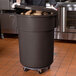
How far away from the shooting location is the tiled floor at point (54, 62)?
2.81m

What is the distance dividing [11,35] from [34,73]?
264 cm

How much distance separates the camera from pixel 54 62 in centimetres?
323

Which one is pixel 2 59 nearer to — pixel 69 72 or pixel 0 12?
pixel 69 72

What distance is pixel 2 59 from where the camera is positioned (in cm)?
341

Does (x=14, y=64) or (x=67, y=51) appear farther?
(x=67, y=51)

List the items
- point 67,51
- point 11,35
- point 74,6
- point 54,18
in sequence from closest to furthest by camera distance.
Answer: point 54,18 → point 67,51 → point 74,6 → point 11,35

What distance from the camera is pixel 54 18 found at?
8.72 ft

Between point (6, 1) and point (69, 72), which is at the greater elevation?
point (6, 1)

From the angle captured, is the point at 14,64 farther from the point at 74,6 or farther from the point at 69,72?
the point at 74,6

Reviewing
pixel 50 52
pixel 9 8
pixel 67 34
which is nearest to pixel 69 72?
pixel 50 52

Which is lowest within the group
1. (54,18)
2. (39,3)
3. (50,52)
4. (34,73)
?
(34,73)

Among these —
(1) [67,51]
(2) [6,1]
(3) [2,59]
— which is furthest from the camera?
(2) [6,1]

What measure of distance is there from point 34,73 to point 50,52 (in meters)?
0.41

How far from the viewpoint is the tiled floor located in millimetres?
2807
